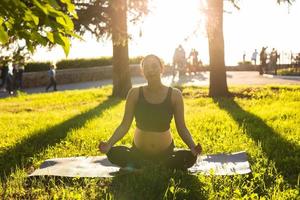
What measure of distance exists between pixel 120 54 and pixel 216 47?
333 cm

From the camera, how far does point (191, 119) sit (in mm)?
11133

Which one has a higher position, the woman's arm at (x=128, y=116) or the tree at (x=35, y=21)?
the tree at (x=35, y=21)

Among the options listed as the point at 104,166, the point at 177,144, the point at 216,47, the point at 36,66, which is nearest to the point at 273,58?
the point at 36,66

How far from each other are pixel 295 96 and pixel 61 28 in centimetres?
1256

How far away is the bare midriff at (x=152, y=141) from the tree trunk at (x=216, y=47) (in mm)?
9930

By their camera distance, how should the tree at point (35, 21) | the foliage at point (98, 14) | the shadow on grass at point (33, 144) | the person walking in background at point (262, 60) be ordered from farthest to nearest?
the person walking in background at point (262, 60) → the foliage at point (98, 14) → the shadow on grass at point (33, 144) → the tree at point (35, 21)

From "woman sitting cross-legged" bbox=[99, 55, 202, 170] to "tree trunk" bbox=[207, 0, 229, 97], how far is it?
9.89 metres

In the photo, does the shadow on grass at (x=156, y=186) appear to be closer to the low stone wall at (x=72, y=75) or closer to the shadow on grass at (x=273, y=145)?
the shadow on grass at (x=273, y=145)

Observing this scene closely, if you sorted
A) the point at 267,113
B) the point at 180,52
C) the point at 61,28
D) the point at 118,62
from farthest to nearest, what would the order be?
the point at 180,52, the point at 118,62, the point at 267,113, the point at 61,28

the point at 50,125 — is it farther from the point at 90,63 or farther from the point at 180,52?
the point at 90,63

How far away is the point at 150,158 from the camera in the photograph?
6.51m

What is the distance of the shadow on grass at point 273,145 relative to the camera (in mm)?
6523

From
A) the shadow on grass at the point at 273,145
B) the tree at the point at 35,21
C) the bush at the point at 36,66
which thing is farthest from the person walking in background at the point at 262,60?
the tree at the point at 35,21

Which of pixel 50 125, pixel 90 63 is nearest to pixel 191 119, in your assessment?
pixel 50 125
